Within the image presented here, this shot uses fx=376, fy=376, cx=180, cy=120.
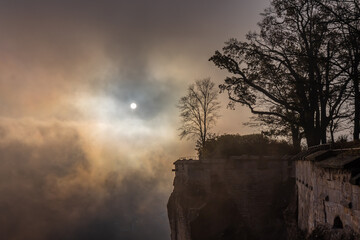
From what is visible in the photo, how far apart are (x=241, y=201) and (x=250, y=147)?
3954 mm

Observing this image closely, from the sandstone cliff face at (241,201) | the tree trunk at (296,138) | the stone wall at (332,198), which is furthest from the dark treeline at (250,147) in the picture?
the stone wall at (332,198)

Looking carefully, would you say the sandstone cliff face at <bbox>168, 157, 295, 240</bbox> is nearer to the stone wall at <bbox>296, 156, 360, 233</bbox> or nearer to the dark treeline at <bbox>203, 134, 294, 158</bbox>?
the dark treeline at <bbox>203, 134, 294, 158</bbox>

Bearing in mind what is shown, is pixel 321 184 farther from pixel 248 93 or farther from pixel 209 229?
pixel 209 229

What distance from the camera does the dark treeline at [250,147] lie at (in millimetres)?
25219

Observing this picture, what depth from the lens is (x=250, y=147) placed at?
25.8 meters

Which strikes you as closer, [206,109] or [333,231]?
[333,231]

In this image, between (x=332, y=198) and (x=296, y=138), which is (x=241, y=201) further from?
(x=332, y=198)

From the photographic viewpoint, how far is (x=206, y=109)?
3362 centimetres

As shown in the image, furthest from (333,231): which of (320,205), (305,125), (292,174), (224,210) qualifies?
(224,210)

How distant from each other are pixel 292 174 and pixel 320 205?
12928 millimetres

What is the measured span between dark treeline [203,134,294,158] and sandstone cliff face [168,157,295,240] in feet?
3.86

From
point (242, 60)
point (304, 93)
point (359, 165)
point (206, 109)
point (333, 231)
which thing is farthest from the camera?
point (206, 109)

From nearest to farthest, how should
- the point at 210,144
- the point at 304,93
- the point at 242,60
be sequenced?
1. the point at 304,93
2. the point at 242,60
3. the point at 210,144

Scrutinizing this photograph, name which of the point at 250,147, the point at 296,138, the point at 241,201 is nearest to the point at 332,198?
the point at 241,201
